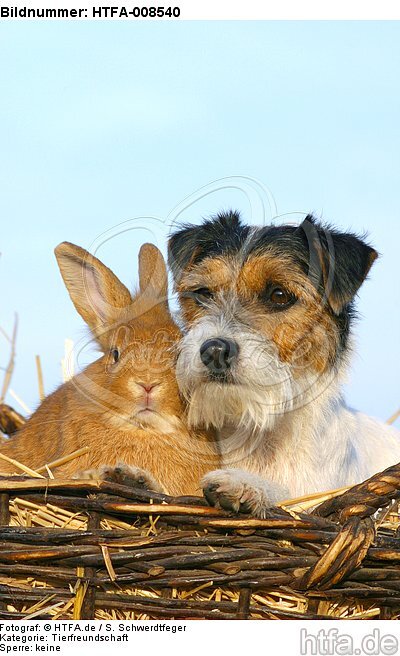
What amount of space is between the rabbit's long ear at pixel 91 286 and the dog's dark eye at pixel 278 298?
2.44 feet

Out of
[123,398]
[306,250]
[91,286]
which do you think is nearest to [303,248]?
[306,250]

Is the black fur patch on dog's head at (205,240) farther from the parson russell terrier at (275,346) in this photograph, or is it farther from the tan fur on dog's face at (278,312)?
the tan fur on dog's face at (278,312)

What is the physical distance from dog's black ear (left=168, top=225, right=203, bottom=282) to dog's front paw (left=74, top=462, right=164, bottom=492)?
160 centimetres

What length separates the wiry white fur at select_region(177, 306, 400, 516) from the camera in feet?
13.8

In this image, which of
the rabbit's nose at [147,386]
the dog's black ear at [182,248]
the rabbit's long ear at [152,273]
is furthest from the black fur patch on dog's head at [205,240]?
the rabbit's nose at [147,386]

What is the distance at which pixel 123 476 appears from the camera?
11.2 feet

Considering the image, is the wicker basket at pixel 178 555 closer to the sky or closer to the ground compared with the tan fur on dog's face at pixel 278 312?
closer to the ground

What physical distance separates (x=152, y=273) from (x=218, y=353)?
27.3 inches

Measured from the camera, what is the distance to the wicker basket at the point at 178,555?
3209 millimetres

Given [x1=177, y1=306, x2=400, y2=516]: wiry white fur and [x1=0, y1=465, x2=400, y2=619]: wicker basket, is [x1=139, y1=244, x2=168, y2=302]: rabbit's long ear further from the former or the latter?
[x1=0, y1=465, x2=400, y2=619]: wicker basket
